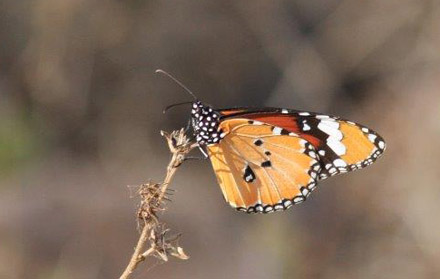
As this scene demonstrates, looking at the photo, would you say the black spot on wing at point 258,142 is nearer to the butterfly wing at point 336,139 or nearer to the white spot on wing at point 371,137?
the butterfly wing at point 336,139

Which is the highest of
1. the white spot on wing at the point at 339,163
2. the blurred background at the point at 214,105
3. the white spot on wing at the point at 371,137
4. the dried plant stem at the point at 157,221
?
the blurred background at the point at 214,105

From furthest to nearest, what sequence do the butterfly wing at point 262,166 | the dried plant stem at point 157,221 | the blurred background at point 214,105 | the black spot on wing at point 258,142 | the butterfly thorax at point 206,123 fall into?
1. the blurred background at point 214,105
2. the black spot on wing at point 258,142
3. the butterfly wing at point 262,166
4. the butterfly thorax at point 206,123
5. the dried plant stem at point 157,221

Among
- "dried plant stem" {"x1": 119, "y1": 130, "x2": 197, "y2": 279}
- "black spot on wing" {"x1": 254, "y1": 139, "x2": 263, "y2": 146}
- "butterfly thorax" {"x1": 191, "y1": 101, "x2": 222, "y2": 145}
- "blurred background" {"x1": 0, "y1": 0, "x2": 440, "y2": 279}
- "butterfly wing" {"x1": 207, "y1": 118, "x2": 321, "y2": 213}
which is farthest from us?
"blurred background" {"x1": 0, "y1": 0, "x2": 440, "y2": 279}

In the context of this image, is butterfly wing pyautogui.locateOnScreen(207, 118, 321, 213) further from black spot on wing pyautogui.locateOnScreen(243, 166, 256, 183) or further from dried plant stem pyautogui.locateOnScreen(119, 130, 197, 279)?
dried plant stem pyautogui.locateOnScreen(119, 130, 197, 279)

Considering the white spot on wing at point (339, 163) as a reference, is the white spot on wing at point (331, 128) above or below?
above

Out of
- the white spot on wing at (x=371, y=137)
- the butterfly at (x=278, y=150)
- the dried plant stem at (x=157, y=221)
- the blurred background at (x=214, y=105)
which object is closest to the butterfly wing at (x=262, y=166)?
the butterfly at (x=278, y=150)

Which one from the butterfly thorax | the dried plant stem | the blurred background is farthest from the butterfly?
the blurred background
